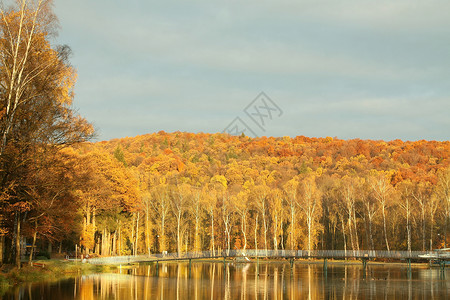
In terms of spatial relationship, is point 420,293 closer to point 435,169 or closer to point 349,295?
point 349,295

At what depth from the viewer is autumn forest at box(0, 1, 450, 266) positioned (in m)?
29.2

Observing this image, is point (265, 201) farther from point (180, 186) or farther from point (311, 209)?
point (180, 186)

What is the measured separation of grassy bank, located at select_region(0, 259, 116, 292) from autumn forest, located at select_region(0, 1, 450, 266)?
1486 millimetres

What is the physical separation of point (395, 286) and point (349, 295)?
8648mm

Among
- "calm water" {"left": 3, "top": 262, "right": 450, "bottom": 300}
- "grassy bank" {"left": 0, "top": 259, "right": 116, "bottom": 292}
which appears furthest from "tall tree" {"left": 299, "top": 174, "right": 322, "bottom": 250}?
"grassy bank" {"left": 0, "top": 259, "right": 116, "bottom": 292}

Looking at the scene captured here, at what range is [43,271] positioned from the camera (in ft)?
127

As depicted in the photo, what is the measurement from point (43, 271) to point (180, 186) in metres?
49.1

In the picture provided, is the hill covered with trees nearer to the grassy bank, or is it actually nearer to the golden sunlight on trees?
the grassy bank

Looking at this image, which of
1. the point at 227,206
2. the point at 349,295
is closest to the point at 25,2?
the point at 349,295

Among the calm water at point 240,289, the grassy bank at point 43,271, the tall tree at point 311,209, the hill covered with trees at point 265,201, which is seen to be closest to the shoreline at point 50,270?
the grassy bank at point 43,271

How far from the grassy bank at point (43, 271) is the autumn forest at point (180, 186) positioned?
4.88ft

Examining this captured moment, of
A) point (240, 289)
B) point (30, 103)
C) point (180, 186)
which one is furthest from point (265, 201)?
point (30, 103)

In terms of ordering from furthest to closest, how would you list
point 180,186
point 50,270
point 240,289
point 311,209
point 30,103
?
point 180,186 < point 311,209 < point 50,270 < point 240,289 < point 30,103

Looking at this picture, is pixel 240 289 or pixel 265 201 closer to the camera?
pixel 240 289
